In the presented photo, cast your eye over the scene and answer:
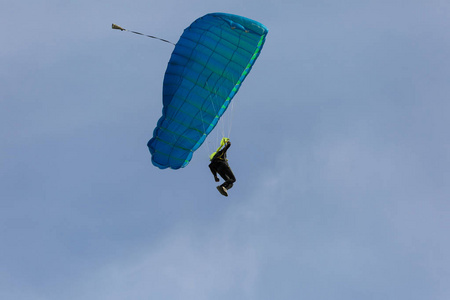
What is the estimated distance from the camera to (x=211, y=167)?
2252 centimetres

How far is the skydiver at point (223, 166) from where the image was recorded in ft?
73.0

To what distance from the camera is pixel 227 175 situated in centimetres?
2233

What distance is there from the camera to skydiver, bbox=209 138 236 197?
22.2 metres

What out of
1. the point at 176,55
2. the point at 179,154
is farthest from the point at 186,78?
the point at 179,154

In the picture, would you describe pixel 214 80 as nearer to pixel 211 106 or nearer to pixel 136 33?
pixel 211 106

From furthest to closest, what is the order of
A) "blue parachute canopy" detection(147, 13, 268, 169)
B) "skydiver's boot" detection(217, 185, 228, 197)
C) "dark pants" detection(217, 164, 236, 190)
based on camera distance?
"dark pants" detection(217, 164, 236, 190), "skydiver's boot" detection(217, 185, 228, 197), "blue parachute canopy" detection(147, 13, 268, 169)

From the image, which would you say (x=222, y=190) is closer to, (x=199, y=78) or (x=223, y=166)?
(x=223, y=166)

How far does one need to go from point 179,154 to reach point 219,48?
3.75 meters

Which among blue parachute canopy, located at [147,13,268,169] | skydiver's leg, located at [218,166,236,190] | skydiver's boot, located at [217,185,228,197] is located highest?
blue parachute canopy, located at [147,13,268,169]

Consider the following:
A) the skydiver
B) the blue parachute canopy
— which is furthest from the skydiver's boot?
the blue parachute canopy

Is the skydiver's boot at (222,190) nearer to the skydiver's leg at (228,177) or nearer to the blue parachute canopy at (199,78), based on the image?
Result: the skydiver's leg at (228,177)

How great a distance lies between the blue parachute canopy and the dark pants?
3.58 feet

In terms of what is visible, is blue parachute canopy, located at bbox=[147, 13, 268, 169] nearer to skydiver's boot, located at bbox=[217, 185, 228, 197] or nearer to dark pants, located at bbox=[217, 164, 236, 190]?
dark pants, located at bbox=[217, 164, 236, 190]

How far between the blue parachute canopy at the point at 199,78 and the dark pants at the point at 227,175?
1.09m
